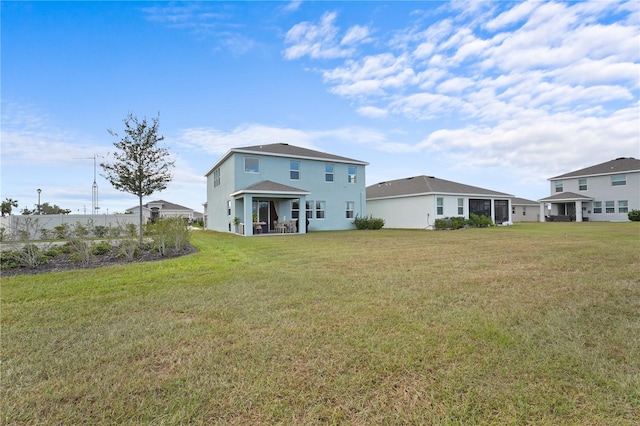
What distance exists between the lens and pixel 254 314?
3938mm

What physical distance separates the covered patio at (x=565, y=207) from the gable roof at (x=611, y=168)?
2782 mm

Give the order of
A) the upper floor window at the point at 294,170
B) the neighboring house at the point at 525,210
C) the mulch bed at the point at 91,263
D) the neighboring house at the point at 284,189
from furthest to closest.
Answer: the neighboring house at the point at 525,210 < the upper floor window at the point at 294,170 < the neighboring house at the point at 284,189 < the mulch bed at the point at 91,263

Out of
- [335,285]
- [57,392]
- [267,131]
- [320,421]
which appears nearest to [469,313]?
[335,285]

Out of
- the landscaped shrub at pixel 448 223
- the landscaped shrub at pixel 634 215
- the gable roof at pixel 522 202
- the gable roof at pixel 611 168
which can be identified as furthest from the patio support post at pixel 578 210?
the landscaped shrub at pixel 448 223

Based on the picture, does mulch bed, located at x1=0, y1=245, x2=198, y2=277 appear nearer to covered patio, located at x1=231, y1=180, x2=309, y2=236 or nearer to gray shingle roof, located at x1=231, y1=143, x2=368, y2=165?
covered patio, located at x1=231, y1=180, x2=309, y2=236

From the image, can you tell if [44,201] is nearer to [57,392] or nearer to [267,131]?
[267,131]

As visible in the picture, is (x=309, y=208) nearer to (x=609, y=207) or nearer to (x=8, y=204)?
(x=8, y=204)

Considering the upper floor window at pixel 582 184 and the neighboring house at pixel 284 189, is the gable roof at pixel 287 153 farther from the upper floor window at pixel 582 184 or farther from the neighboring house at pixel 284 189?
the upper floor window at pixel 582 184

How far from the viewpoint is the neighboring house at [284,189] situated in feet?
→ 66.3

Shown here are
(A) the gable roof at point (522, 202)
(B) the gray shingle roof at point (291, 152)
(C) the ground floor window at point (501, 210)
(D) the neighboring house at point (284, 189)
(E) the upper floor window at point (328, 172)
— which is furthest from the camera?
(A) the gable roof at point (522, 202)

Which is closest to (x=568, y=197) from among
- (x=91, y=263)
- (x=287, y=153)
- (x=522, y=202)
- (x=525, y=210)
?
(x=525, y=210)

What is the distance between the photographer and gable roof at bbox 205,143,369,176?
20.8 meters

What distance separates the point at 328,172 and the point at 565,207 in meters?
33.1

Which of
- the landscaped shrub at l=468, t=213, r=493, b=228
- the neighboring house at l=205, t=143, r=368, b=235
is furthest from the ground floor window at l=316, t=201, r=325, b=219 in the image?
the landscaped shrub at l=468, t=213, r=493, b=228
